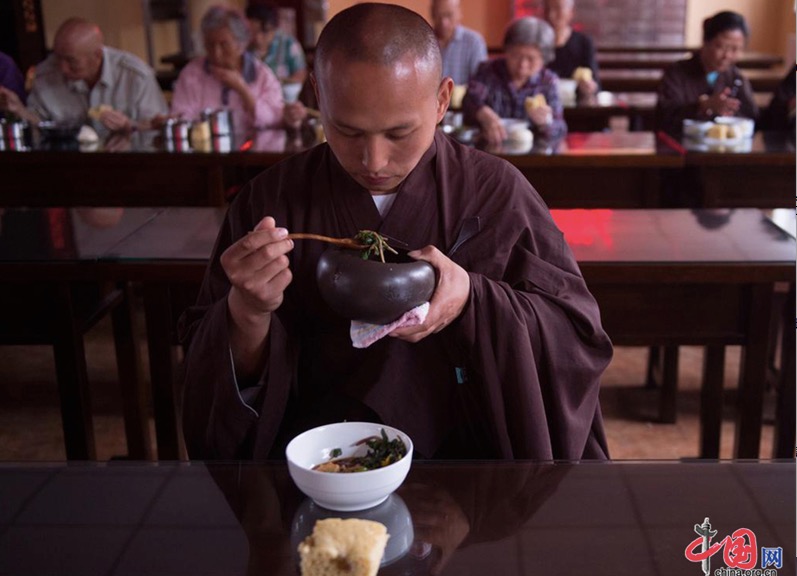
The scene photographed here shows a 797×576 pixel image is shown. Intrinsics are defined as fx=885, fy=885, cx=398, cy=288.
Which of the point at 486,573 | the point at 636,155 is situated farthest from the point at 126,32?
the point at 486,573

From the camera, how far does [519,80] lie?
191 inches

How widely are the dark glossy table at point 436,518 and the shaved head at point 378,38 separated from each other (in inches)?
25.2

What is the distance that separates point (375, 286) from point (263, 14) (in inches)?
233

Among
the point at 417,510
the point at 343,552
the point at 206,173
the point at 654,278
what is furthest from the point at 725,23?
the point at 343,552

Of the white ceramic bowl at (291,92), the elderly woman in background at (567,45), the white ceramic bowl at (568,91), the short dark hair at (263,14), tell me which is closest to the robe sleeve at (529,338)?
the white ceramic bowl at (568,91)

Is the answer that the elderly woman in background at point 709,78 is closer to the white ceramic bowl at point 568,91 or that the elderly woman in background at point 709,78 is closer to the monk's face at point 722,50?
the monk's face at point 722,50

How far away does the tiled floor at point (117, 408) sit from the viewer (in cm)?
306

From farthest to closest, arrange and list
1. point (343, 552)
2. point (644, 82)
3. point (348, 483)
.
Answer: point (644, 82), point (348, 483), point (343, 552)

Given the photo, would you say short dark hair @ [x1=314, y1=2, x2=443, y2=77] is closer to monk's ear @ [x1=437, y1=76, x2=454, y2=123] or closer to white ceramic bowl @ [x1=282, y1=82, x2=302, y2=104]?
monk's ear @ [x1=437, y1=76, x2=454, y2=123]

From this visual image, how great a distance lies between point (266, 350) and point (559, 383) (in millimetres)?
517

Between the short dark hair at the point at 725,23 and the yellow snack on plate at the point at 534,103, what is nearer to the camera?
the yellow snack on plate at the point at 534,103

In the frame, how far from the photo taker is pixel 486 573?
1.02 metres

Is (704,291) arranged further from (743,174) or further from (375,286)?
(743,174)

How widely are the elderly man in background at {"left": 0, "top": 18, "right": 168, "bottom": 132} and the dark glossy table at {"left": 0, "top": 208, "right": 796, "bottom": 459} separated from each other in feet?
8.11
